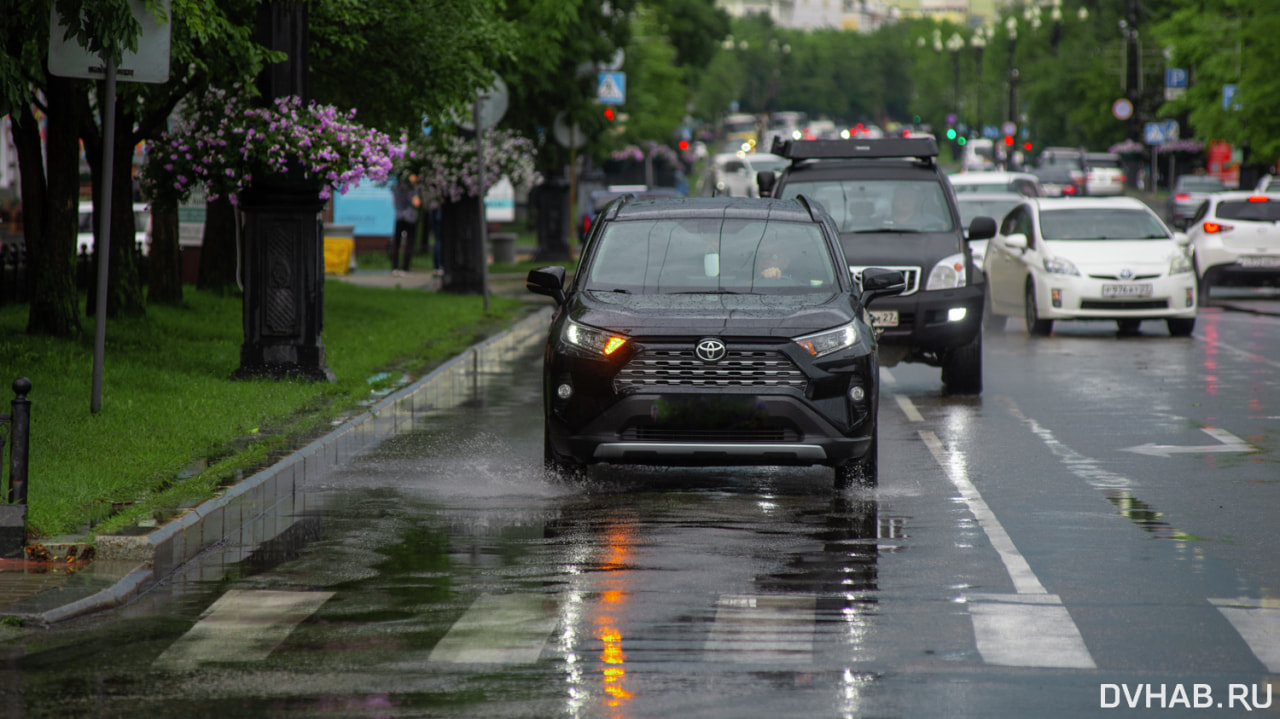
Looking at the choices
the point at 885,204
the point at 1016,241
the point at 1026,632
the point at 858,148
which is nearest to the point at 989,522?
the point at 1026,632

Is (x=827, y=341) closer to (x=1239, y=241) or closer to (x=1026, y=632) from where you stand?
(x=1026, y=632)

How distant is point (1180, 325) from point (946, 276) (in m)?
7.53

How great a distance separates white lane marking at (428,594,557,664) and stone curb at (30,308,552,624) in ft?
4.85

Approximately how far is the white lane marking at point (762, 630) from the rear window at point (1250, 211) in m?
23.2

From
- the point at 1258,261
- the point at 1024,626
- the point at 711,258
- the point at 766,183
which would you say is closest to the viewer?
the point at 1024,626

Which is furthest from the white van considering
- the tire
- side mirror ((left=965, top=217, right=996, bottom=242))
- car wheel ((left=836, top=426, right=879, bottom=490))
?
car wheel ((left=836, top=426, right=879, bottom=490))

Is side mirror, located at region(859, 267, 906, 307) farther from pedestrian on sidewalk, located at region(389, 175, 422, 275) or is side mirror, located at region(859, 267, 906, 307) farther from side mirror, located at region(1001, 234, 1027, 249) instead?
pedestrian on sidewalk, located at region(389, 175, 422, 275)

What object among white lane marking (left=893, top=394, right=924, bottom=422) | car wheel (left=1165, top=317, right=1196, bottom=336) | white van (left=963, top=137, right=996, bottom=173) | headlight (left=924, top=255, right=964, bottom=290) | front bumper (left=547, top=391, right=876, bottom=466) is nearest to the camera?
front bumper (left=547, top=391, right=876, bottom=466)


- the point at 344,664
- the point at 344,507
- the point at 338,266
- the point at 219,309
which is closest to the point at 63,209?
the point at 219,309

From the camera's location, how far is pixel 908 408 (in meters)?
15.8

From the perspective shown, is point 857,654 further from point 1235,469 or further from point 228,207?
point 228,207

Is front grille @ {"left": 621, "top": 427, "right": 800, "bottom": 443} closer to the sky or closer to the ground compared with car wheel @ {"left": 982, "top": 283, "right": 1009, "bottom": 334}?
closer to the ground

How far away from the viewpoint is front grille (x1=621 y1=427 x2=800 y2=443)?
10609 millimetres

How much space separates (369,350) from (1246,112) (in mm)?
36761
